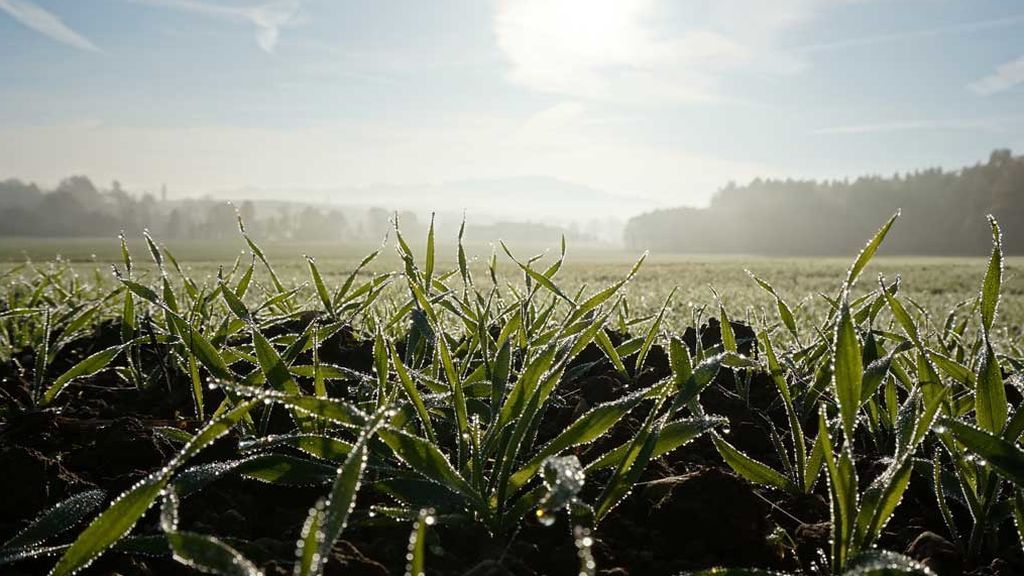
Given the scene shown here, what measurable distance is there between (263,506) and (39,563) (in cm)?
26

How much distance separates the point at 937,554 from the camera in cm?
81

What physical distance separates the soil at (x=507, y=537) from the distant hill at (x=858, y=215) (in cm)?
5499

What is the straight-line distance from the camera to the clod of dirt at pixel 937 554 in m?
0.80

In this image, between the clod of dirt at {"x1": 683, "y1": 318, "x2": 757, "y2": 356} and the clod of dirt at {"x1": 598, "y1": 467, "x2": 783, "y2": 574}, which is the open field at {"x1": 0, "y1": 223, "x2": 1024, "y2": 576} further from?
the clod of dirt at {"x1": 683, "y1": 318, "x2": 757, "y2": 356}

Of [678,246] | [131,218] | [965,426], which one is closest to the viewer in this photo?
[965,426]

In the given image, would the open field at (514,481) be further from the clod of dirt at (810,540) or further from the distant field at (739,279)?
the distant field at (739,279)

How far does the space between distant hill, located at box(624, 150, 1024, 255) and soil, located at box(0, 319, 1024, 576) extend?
180ft

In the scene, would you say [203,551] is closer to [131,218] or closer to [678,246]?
[678,246]

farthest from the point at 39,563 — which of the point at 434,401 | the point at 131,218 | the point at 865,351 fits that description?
the point at 131,218

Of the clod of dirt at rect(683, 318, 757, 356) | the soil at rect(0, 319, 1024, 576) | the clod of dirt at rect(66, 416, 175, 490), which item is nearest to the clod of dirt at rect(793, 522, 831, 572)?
the soil at rect(0, 319, 1024, 576)

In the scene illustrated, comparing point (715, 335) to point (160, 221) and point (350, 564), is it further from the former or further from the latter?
point (160, 221)

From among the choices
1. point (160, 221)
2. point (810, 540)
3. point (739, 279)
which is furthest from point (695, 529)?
point (160, 221)

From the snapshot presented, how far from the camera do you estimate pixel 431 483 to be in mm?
846

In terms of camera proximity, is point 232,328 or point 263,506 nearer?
point 263,506
